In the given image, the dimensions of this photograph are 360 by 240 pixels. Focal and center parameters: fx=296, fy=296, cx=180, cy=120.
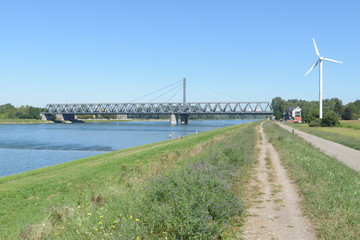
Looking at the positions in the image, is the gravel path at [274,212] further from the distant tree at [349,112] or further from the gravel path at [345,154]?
the distant tree at [349,112]

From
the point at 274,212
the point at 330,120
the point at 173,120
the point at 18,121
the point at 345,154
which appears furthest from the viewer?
the point at 18,121

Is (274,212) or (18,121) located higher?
(274,212)

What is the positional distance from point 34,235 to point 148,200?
294 cm

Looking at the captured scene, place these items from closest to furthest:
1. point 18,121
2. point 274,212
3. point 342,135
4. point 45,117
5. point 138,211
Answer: point 138,211
point 274,212
point 342,135
point 18,121
point 45,117

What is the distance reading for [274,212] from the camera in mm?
8695

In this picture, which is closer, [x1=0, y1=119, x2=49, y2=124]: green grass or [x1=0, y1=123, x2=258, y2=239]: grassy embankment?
[x1=0, y1=123, x2=258, y2=239]: grassy embankment

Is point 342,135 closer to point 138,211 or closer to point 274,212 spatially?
point 274,212

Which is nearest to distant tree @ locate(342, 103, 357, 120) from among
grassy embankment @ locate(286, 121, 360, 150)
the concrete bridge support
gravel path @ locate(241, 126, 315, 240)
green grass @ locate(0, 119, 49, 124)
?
the concrete bridge support

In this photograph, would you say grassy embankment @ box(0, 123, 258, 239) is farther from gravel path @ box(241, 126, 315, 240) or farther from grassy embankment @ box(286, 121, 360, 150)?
grassy embankment @ box(286, 121, 360, 150)

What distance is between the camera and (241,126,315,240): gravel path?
7.11 metres

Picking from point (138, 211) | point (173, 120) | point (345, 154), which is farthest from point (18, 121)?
point (138, 211)

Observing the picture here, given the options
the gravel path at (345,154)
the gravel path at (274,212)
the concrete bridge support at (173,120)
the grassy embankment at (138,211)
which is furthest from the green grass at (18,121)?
the gravel path at (274,212)

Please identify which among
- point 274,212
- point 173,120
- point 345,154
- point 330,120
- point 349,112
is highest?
A: point 349,112

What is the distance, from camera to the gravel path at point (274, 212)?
7.11 m
